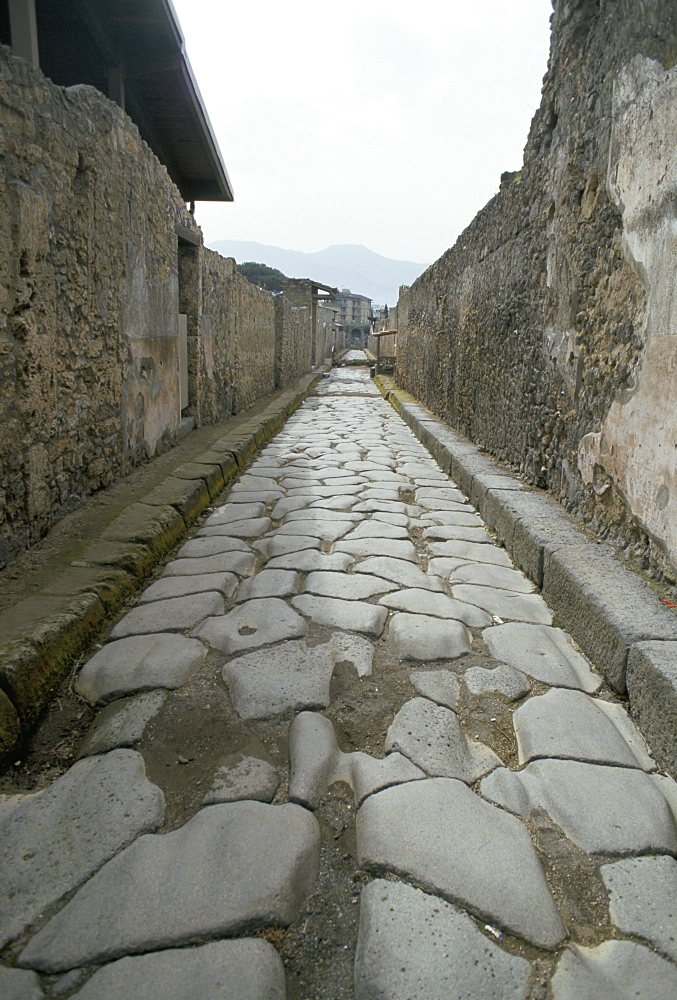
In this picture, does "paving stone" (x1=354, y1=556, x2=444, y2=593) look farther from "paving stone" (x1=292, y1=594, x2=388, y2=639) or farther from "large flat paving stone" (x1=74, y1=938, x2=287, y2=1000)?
"large flat paving stone" (x1=74, y1=938, x2=287, y2=1000)

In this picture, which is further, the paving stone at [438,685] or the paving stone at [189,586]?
the paving stone at [189,586]

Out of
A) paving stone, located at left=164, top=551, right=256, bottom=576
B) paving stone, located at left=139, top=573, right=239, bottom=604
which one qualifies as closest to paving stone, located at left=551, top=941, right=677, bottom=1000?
paving stone, located at left=139, top=573, right=239, bottom=604

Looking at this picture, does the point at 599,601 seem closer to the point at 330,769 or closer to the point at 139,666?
the point at 330,769

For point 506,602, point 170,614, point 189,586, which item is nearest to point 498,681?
point 506,602

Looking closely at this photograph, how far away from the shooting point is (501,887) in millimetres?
1195

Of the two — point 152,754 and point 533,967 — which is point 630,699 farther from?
point 152,754

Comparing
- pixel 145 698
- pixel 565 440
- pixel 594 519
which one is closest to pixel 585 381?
pixel 565 440

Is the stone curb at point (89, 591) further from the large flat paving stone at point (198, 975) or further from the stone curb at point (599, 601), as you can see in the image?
the stone curb at point (599, 601)

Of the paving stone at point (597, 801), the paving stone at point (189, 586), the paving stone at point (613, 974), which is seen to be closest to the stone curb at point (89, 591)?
the paving stone at point (189, 586)

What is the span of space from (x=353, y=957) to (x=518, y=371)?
3.74 m

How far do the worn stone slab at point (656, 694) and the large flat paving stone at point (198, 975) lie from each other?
1.03 metres

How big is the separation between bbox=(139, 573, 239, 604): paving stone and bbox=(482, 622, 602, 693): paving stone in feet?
3.46

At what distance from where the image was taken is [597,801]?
1.43 meters

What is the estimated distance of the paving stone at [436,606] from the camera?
239cm
